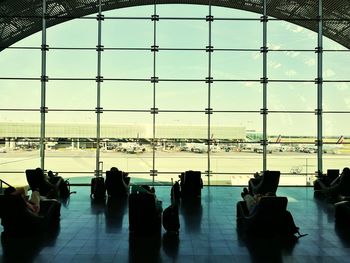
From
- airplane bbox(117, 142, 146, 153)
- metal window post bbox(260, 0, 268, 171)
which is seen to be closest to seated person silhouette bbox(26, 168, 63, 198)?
airplane bbox(117, 142, 146, 153)

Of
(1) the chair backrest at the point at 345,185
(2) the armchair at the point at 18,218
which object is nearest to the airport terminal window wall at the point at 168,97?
(1) the chair backrest at the point at 345,185

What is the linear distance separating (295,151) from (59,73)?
817 centimetres

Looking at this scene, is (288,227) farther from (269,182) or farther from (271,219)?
(269,182)

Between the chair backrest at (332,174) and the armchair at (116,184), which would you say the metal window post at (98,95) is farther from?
the chair backrest at (332,174)

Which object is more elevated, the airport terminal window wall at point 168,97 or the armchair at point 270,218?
the airport terminal window wall at point 168,97

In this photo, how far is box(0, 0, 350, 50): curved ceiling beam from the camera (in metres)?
13.8

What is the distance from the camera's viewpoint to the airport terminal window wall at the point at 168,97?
1348 centimetres

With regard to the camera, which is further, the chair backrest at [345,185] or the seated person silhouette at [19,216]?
the chair backrest at [345,185]

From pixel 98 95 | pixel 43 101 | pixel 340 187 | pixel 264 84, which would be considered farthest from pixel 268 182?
pixel 43 101

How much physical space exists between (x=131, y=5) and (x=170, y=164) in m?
5.54

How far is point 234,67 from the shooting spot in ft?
45.3

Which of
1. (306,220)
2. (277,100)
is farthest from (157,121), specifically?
(306,220)

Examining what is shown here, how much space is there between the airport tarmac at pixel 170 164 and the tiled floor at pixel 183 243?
4.61 meters

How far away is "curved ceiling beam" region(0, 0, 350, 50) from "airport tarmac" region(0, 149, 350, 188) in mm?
3964
